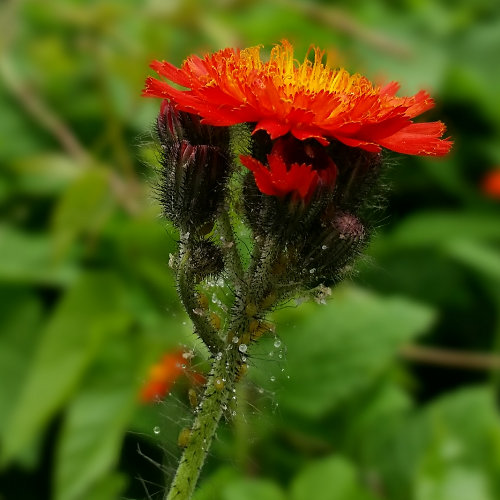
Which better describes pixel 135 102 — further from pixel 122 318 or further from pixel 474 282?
pixel 474 282

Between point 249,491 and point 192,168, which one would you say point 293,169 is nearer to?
point 192,168

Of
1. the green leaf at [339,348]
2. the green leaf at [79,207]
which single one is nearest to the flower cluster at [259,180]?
the green leaf at [339,348]

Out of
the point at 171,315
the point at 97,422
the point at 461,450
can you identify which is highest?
the point at 171,315

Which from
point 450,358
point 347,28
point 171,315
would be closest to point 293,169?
point 171,315

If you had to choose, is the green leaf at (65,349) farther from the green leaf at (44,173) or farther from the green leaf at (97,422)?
the green leaf at (44,173)

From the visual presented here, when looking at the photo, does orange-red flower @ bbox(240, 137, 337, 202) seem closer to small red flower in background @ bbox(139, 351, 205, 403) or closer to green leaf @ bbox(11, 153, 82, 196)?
small red flower in background @ bbox(139, 351, 205, 403)

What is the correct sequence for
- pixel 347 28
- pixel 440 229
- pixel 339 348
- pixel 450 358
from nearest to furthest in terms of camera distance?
pixel 339 348 → pixel 450 358 → pixel 440 229 → pixel 347 28

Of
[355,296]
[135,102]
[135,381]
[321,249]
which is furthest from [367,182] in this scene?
[135,102]

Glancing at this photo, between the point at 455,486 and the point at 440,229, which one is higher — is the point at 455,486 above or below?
below
